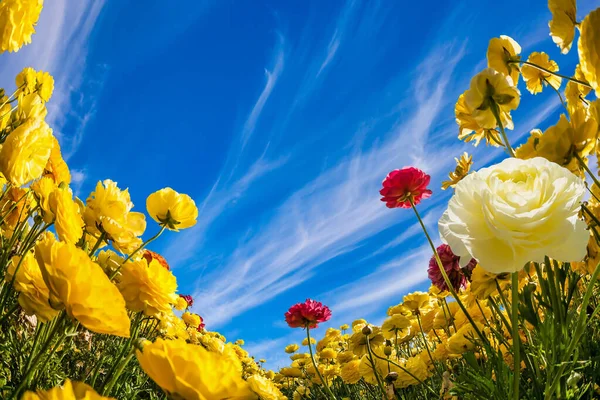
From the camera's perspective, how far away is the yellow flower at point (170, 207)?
1.30m

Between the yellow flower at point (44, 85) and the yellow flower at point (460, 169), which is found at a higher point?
the yellow flower at point (44, 85)

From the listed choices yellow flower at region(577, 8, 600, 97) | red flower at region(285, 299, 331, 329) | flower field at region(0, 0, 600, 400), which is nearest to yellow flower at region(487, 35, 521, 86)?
flower field at region(0, 0, 600, 400)

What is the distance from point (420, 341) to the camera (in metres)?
3.58

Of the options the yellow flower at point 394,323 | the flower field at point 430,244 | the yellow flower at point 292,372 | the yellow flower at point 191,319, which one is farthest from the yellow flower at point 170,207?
the yellow flower at point 191,319

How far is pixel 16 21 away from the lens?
863 millimetres

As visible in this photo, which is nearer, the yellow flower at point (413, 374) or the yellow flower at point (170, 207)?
the yellow flower at point (170, 207)

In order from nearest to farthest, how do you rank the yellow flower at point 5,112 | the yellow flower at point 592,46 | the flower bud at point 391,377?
the yellow flower at point 592,46, the yellow flower at point 5,112, the flower bud at point 391,377

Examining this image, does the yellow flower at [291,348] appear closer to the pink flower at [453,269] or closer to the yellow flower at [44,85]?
the pink flower at [453,269]

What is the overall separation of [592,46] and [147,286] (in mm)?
1037

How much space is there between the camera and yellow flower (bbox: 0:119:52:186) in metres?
0.87

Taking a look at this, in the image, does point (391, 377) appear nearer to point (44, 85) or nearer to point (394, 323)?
point (394, 323)

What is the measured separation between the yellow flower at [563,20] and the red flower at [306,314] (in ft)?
5.36

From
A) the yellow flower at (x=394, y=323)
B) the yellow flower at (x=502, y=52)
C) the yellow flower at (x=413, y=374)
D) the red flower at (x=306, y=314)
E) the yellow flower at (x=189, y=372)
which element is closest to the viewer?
the yellow flower at (x=189, y=372)

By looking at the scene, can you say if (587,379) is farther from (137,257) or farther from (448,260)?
(137,257)
